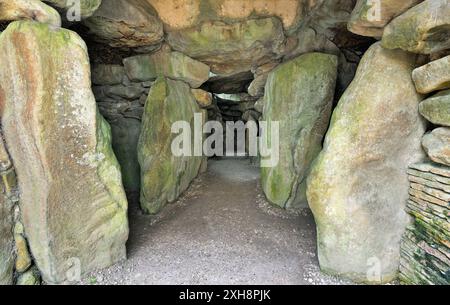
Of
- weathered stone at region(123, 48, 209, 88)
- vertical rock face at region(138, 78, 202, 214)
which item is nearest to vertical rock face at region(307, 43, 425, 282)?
vertical rock face at region(138, 78, 202, 214)

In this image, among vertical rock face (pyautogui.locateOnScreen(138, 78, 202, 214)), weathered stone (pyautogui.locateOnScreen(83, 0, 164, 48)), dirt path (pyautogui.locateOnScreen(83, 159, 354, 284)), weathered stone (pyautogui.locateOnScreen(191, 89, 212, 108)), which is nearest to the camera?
dirt path (pyautogui.locateOnScreen(83, 159, 354, 284))

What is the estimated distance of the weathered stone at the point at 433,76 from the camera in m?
2.44

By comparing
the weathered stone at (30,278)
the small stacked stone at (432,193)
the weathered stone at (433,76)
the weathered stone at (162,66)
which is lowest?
the weathered stone at (30,278)

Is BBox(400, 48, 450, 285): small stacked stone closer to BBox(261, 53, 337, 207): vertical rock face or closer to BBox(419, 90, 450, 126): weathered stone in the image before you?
BBox(419, 90, 450, 126): weathered stone

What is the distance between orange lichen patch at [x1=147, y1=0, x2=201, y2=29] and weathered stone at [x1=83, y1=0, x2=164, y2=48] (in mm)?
151

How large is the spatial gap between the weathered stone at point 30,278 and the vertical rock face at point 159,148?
252 centimetres

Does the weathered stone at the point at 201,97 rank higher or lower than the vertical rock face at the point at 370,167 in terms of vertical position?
higher

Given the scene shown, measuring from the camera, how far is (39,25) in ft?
9.28

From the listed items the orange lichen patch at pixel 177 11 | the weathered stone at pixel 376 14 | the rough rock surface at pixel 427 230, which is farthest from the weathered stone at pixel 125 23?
the rough rock surface at pixel 427 230

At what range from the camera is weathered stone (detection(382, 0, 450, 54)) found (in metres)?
2.27

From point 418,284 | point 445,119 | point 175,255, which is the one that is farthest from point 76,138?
point 418,284

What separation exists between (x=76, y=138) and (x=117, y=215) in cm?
132

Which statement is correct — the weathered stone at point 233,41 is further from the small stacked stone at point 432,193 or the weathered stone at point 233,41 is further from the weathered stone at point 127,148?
the small stacked stone at point 432,193
